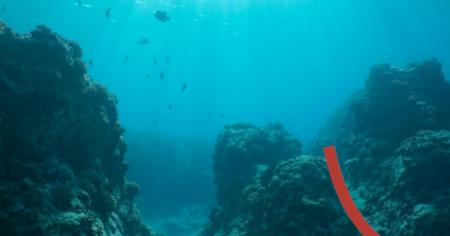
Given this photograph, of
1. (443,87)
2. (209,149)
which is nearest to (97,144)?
(443,87)

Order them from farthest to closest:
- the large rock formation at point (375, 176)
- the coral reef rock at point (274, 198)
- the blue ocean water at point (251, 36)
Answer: the blue ocean water at point (251, 36) < the coral reef rock at point (274, 198) < the large rock formation at point (375, 176)

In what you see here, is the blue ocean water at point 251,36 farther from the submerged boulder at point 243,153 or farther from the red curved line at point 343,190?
the red curved line at point 343,190

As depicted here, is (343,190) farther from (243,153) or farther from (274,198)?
(243,153)

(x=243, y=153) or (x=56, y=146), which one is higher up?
(x=243, y=153)

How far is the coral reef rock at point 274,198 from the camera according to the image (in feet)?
33.3

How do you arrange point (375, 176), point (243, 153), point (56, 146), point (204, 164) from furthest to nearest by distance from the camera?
1. point (204, 164)
2. point (243, 153)
3. point (375, 176)
4. point (56, 146)

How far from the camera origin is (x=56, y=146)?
10.3 metres

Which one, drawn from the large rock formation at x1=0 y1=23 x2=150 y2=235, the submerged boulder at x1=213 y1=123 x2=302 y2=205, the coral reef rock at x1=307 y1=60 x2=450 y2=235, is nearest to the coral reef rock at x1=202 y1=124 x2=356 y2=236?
the submerged boulder at x1=213 y1=123 x2=302 y2=205

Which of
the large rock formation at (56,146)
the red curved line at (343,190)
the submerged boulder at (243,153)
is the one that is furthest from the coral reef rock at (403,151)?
the large rock formation at (56,146)

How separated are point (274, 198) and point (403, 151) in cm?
445

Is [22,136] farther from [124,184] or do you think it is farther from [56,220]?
[124,184]

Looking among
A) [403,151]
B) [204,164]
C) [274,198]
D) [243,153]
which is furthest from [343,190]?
[204,164]

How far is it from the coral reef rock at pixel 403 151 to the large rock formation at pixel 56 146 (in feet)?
26.6

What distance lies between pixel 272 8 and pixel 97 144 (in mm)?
46464
